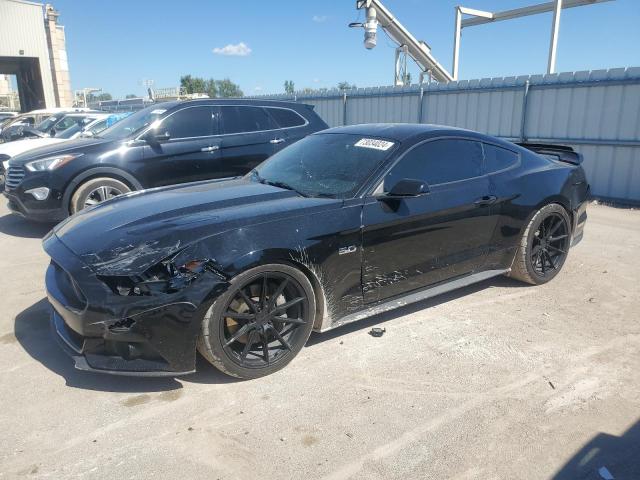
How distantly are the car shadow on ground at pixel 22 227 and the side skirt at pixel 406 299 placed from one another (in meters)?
5.06

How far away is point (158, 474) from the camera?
2324 mm

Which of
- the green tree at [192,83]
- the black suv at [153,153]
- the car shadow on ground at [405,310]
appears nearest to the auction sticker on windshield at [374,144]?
the car shadow on ground at [405,310]

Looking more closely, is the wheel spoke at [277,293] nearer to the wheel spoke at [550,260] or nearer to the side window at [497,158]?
the side window at [497,158]

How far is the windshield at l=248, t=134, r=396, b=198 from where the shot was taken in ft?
12.0

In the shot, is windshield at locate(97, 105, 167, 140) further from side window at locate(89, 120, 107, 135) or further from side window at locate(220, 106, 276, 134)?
side window at locate(89, 120, 107, 135)

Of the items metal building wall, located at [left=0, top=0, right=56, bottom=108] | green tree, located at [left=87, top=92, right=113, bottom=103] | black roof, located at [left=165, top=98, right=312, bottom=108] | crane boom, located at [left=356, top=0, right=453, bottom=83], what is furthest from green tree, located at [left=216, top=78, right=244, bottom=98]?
black roof, located at [left=165, top=98, right=312, bottom=108]

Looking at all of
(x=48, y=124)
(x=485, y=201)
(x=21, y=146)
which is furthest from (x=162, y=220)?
(x=48, y=124)

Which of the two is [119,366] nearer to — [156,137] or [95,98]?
[156,137]

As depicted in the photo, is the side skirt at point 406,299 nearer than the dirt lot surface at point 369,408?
No

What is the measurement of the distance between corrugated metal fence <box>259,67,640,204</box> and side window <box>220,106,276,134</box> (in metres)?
6.18

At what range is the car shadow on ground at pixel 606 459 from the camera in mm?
2354

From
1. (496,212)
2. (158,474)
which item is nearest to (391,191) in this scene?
(496,212)

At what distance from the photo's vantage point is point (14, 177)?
6.50 metres

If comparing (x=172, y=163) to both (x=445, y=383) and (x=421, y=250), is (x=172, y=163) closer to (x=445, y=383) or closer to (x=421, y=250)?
(x=421, y=250)
